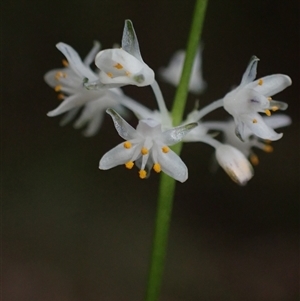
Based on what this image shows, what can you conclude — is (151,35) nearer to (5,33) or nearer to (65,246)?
(5,33)

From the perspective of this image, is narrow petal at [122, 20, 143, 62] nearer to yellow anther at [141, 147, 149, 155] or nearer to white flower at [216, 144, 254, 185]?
yellow anther at [141, 147, 149, 155]


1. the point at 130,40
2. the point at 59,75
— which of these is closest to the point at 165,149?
the point at 130,40

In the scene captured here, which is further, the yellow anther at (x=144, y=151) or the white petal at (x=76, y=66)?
the white petal at (x=76, y=66)

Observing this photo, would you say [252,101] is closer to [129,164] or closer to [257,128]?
[257,128]

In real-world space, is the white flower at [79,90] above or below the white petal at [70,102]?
above

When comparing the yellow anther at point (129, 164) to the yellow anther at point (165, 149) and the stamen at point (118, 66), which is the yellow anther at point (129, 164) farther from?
the stamen at point (118, 66)

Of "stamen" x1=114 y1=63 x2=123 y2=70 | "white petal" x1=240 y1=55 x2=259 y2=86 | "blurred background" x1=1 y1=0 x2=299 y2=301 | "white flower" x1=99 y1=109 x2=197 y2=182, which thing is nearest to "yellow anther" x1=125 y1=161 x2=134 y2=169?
"white flower" x1=99 y1=109 x2=197 y2=182

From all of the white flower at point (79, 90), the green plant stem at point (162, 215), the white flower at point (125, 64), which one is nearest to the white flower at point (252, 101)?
the green plant stem at point (162, 215)

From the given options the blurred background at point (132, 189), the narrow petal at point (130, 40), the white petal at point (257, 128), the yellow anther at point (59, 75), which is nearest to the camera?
the narrow petal at point (130, 40)

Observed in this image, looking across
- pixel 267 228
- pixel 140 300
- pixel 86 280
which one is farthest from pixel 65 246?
pixel 267 228
